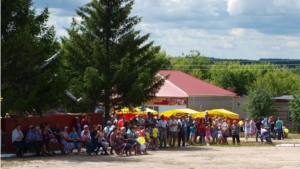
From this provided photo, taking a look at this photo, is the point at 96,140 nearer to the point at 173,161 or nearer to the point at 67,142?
the point at 67,142

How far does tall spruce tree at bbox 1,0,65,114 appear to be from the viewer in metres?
26.1

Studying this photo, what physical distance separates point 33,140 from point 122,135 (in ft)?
14.5

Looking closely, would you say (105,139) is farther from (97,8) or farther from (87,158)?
(97,8)

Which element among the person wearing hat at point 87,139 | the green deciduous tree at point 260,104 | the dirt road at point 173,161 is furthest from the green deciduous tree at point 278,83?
the person wearing hat at point 87,139

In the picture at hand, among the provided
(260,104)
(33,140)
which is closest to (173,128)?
(33,140)

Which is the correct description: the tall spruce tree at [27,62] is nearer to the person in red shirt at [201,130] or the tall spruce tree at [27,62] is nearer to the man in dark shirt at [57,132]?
the man in dark shirt at [57,132]

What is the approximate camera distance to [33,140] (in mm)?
25969

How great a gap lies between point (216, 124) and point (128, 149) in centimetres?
1044

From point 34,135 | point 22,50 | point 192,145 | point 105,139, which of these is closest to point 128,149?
point 105,139

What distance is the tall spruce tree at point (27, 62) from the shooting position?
1027 inches

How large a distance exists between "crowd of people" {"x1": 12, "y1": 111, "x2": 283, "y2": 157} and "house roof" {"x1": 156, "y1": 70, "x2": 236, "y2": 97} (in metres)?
27.8

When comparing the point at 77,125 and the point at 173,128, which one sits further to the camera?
the point at 173,128

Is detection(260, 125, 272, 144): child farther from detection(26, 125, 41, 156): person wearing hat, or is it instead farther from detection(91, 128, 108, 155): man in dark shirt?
detection(26, 125, 41, 156): person wearing hat

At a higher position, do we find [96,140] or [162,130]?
[162,130]
